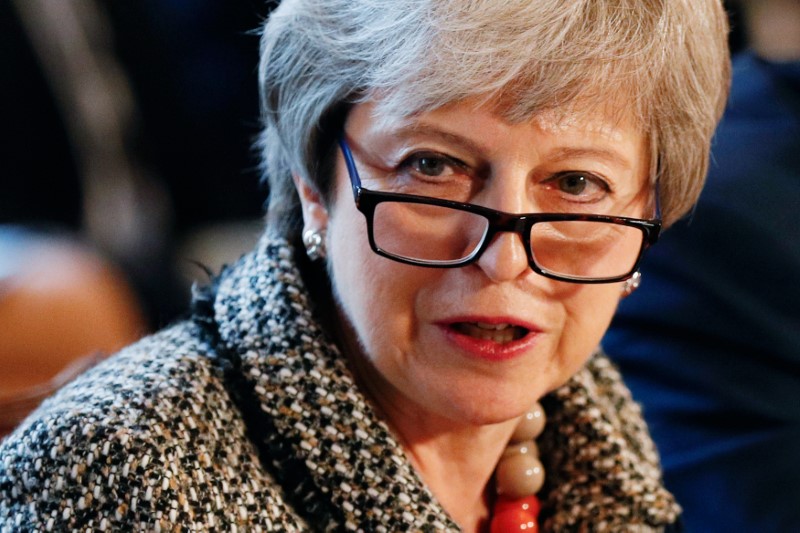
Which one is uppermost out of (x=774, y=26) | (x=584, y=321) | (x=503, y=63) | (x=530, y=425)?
(x=503, y=63)

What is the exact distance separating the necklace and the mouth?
1.06 feet

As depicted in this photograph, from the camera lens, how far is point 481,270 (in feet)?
3.62

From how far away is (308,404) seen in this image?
1196mm

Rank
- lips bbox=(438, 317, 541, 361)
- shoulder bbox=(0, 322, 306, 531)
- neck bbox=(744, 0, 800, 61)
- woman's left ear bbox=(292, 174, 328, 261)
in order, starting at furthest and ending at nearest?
neck bbox=(744, 0, 800, 61), woman's left ear bbox=(292, 174, 328, 261), lips bbox=(438, 317, 541, 361), shoulder bbox=(0, 322, 306, 531)

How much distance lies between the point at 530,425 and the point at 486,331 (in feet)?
1.19

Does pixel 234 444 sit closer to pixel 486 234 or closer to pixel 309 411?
pixel 309 411

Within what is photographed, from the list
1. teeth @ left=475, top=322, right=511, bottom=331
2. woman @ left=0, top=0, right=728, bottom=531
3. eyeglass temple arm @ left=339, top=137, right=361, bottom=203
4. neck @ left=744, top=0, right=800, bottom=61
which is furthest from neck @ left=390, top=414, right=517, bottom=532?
neck @ left=744, top=0, right=800, bottom=61

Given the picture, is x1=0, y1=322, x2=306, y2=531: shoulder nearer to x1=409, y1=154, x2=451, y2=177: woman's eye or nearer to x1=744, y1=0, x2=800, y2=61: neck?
x1=409, y1=154, x2=451, y2=177: woman's eye

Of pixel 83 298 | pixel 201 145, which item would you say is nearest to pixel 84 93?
pixel 201 145

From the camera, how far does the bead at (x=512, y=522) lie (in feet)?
4.68

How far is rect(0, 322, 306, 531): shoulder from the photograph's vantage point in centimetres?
103

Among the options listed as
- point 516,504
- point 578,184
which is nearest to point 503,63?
point 578,184

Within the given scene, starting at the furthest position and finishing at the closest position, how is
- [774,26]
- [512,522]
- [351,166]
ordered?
[774,26] < [512,522] < [351,166]

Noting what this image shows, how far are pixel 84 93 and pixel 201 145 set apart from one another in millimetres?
480
